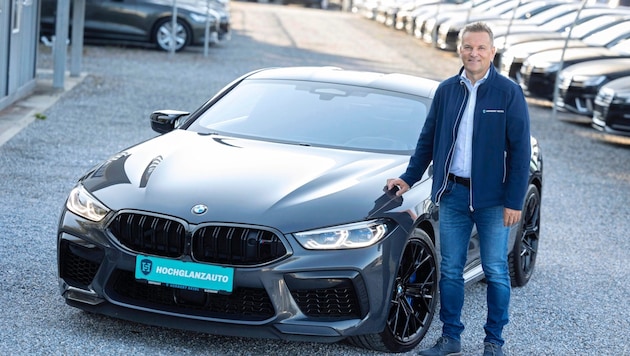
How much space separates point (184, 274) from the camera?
17.3 feet

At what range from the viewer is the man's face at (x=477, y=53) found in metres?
5.38

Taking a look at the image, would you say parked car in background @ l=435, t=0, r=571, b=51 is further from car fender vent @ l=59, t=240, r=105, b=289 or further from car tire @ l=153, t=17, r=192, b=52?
car fender vent @ l=59, t=240, r=105, b=289

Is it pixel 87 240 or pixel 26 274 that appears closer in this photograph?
pixel 87 240

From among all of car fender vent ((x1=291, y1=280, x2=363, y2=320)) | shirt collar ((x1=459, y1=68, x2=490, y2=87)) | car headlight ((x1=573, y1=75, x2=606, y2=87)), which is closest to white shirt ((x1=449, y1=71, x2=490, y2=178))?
shirt collar ((x1=459, y1=68, x2=490, y2=87))

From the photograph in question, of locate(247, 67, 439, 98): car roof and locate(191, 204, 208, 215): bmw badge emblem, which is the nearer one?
locate(191, 204, 208, 215): bmw badge emblem

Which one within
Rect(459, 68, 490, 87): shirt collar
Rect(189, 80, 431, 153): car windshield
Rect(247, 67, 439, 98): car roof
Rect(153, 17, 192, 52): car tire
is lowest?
Rect(153, 17, 192, 52): car tire

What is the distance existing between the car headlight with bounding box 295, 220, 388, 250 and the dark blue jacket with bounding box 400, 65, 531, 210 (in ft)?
1.12

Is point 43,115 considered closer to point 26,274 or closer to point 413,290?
point 26,274

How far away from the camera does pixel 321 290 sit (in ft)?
17.4

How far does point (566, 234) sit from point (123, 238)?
510 centimetres

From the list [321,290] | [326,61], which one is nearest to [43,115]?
[321,290]

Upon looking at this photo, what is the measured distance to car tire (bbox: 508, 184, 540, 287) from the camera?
24.3ft

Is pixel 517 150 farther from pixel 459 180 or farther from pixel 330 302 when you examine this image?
pixel 330 302

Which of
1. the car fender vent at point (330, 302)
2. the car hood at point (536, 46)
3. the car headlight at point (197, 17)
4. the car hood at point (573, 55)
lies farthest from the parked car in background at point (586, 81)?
the car fender vent at point (330, 302)
